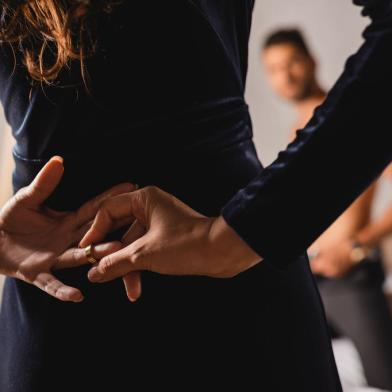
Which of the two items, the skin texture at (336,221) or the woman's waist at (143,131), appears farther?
the skin texture at (336,221)

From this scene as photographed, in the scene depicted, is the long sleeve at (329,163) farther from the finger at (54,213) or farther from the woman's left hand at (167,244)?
the finger at (54,213)

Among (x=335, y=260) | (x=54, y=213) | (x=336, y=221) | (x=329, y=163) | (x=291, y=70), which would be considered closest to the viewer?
(x=329, y=163)

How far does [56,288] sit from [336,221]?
208 cm

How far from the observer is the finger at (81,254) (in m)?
0.54

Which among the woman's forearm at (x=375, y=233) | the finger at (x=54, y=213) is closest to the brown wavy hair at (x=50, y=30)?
the finger at (x=54, y=213)

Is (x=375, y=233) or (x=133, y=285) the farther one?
(x=375, y=233)

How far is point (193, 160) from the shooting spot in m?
0.56

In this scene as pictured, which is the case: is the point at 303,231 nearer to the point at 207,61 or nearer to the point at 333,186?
the point at 333,186

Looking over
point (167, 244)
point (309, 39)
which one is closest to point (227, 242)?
point (167, 244)

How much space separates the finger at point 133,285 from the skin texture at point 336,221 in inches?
63.2

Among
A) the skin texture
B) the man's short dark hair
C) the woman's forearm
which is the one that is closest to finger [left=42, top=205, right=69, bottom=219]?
the skin texture

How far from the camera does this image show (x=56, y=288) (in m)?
0.55

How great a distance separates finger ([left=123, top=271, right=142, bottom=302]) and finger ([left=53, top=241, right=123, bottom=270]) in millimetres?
26

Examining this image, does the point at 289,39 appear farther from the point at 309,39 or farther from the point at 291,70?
the point at 309,39
